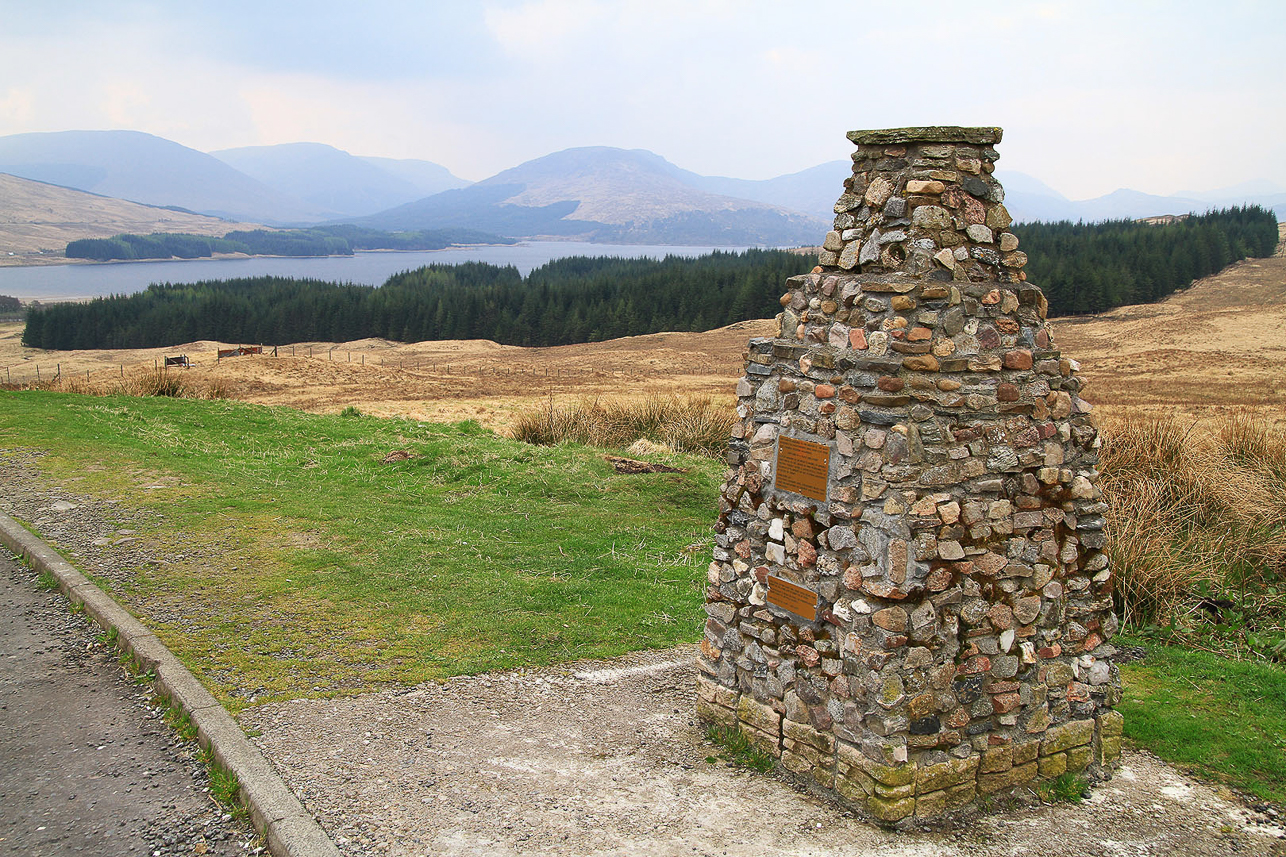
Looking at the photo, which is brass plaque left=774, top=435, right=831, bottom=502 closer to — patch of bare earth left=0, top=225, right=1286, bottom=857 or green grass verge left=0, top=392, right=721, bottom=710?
patch of bare earth left=0, top=225, right=1286, bottom=857

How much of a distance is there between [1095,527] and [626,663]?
3885mm

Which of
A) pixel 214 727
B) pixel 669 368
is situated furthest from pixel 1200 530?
pixel 669 368

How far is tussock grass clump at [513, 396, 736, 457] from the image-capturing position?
19.0m

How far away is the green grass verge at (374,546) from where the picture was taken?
7633 millimetres

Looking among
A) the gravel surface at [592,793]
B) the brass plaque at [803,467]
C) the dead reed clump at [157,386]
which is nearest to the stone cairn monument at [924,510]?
the brass plaque at [803,467]

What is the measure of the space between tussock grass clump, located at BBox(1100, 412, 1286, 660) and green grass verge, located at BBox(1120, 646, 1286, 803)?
32.5 inches

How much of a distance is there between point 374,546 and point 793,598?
629cm

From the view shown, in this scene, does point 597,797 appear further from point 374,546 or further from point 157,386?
point 157,386

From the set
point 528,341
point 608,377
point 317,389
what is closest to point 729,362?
point 608,377

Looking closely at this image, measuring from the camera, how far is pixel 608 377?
161ft

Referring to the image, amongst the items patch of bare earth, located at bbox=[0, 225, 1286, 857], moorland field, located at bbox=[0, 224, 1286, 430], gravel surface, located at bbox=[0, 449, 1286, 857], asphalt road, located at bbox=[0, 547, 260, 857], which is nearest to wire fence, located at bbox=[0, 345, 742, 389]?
moorland field, located at bbox=[0, 224, 1286, 430]

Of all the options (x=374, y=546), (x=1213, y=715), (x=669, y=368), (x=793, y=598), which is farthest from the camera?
(x=669, y=368)

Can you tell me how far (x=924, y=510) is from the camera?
4.94 m

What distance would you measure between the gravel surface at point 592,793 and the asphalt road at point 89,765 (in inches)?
6.4
